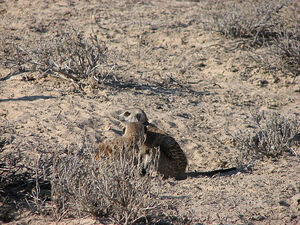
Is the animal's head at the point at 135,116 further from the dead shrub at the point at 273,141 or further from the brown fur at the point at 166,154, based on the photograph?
→ the dead shrub at the point at 273,141

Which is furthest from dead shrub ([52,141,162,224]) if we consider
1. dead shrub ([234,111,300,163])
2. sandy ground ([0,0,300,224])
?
dead shrub ([234,111,300,163])

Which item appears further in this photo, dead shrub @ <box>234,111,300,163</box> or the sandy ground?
dead shrub @ <box>234,111,300,163</box>

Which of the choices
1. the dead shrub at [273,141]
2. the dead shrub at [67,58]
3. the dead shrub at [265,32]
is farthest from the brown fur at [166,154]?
the dead shrub at [265,32]

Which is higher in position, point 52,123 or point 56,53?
point 56,53

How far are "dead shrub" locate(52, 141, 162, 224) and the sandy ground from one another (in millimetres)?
159

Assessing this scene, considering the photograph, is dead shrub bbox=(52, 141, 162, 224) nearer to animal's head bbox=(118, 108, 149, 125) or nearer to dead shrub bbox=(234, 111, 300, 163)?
animal's head bbox=(118, 108, 149, 125)

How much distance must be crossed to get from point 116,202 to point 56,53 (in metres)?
4.33

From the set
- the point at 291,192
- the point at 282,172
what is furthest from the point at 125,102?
the point at 291,192

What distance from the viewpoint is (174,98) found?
667cm

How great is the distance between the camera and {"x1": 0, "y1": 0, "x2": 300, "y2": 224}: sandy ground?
3.77 metres

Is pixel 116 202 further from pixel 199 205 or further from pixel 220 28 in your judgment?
pixel 220 28

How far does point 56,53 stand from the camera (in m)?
6.54

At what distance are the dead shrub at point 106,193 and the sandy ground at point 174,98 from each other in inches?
6.3

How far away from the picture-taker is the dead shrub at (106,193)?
283 centimetres
